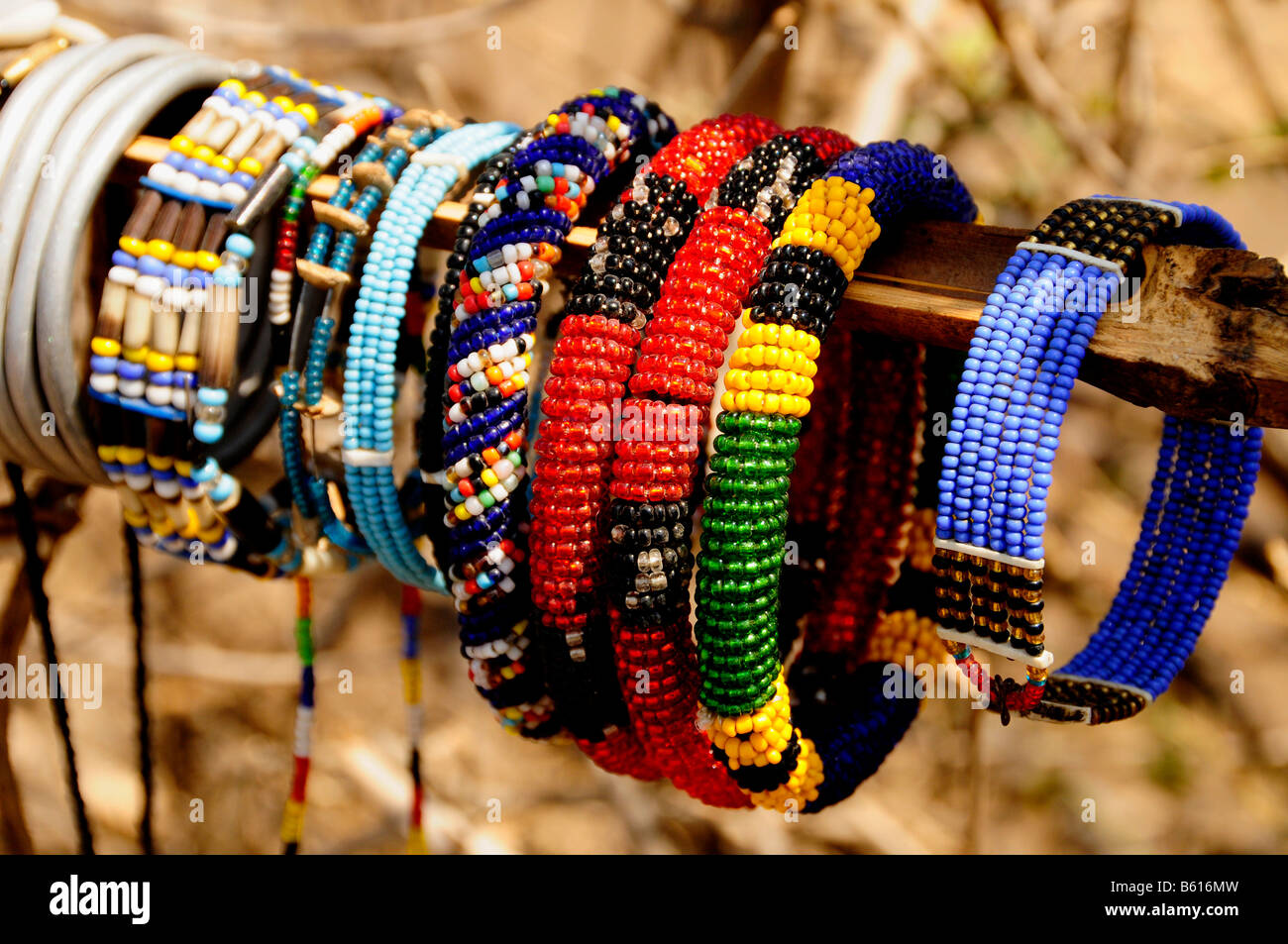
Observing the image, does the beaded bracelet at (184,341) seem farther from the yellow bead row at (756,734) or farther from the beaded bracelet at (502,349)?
the yellow bead row at (756,734)

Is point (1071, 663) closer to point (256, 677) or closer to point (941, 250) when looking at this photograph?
point (941, 250)

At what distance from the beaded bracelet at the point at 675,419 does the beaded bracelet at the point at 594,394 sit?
0.04ft

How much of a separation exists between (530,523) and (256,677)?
133 centimetres

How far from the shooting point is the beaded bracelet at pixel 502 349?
2.03ft

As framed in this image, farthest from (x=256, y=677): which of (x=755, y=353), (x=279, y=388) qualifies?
(x=755, y=353)

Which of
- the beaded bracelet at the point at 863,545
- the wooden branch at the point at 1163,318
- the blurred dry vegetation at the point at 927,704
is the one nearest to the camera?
the wooden branch at the point at 1163,318

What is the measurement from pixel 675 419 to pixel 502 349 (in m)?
0.12

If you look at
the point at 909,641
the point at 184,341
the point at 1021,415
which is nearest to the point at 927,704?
the point at 909,641

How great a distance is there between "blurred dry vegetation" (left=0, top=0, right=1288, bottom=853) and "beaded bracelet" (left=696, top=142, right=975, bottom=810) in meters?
1.01

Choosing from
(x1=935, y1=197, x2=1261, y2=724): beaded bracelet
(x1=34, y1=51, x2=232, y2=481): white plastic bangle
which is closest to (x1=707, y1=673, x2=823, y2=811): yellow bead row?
(x1=935, y1=197, x2=1261, y2=724): beaded bracelet

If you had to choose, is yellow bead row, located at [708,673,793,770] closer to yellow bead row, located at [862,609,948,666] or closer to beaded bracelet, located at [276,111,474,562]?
yellow bead row, located at [862,609,948,666]

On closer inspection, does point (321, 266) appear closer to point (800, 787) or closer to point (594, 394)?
point (594, 394)

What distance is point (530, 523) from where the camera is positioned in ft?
2.18

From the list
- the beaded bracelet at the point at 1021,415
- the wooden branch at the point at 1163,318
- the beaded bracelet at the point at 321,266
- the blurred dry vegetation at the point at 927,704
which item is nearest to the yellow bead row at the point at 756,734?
the beaded bracelet at the point at 1021,415
